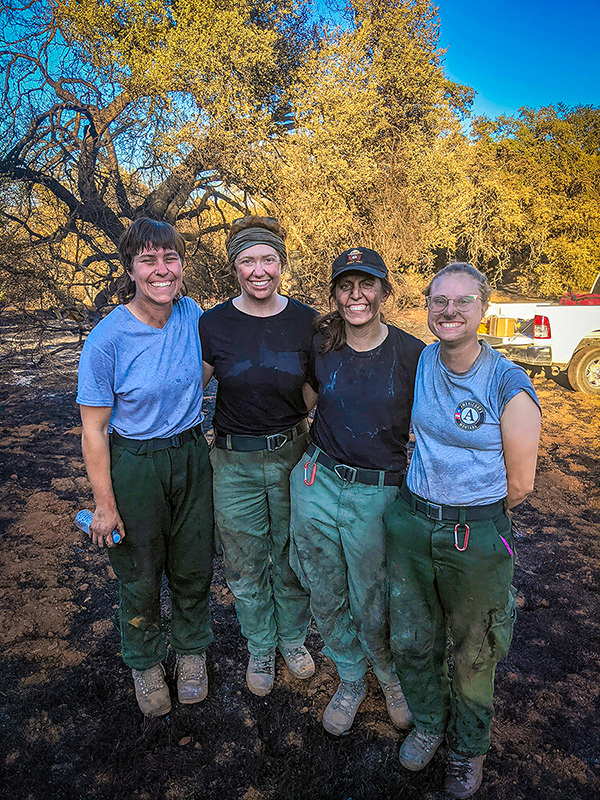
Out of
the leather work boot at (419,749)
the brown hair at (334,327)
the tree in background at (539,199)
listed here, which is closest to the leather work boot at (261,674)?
the leather work boot at (419,749)

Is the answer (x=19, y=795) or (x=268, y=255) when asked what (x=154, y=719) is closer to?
(x=19, y=795)

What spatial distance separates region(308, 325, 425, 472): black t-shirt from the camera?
2223mm

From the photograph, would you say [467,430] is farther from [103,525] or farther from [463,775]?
[103,525]

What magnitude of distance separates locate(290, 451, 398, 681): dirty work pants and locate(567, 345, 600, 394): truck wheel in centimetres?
739

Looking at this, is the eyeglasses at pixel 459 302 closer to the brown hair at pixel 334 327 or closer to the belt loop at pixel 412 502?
the brown hair at pixel 334 327

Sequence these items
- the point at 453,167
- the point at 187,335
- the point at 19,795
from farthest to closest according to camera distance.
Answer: the point at 453,167, the point at 187,335, the point at 19,795

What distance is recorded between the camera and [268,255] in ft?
8.22

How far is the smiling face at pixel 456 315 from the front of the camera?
6.20 ft

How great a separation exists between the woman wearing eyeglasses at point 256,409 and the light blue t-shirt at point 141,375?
0.18 metres

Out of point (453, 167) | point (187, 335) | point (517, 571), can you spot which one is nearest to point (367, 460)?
point (187, 335)

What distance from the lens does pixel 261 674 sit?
9.07 feet

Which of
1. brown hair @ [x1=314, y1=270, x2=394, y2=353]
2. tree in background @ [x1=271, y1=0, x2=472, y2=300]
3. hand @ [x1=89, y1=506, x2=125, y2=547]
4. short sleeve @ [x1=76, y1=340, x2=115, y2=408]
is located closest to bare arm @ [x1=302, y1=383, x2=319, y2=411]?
brown hair @ [x1=314, y1=270, x2=394, y2=353]

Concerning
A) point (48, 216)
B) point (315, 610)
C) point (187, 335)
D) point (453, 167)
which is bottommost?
point (315, 610)

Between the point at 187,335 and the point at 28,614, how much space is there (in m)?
2.24
